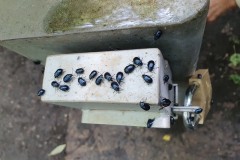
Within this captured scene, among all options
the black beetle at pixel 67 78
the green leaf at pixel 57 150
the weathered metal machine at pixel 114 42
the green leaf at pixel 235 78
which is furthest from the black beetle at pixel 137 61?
the green leaf at pixel 57 150

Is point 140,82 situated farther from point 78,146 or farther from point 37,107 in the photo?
point 37,107

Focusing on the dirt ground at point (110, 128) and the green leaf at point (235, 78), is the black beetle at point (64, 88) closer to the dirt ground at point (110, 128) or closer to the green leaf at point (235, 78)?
the dirt ground at point (110, 128)

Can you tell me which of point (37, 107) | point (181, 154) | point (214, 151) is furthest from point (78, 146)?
point (214, 151)

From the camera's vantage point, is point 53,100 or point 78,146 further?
point 78,146

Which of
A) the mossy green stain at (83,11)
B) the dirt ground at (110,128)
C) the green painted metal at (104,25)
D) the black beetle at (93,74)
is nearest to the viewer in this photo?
the green painted metal at (104,25)

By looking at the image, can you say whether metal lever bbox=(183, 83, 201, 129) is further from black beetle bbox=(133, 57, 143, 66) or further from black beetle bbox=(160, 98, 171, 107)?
black beetle bbox=(133, 57, 143, 66)

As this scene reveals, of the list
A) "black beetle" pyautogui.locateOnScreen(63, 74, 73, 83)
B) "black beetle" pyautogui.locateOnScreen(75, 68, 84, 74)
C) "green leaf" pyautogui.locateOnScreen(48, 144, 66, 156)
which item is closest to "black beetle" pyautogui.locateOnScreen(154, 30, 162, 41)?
"black beetle" pyautogui.locateOnScreen(75, 68, 84, 74)

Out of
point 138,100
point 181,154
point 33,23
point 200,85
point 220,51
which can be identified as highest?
point 220,51
